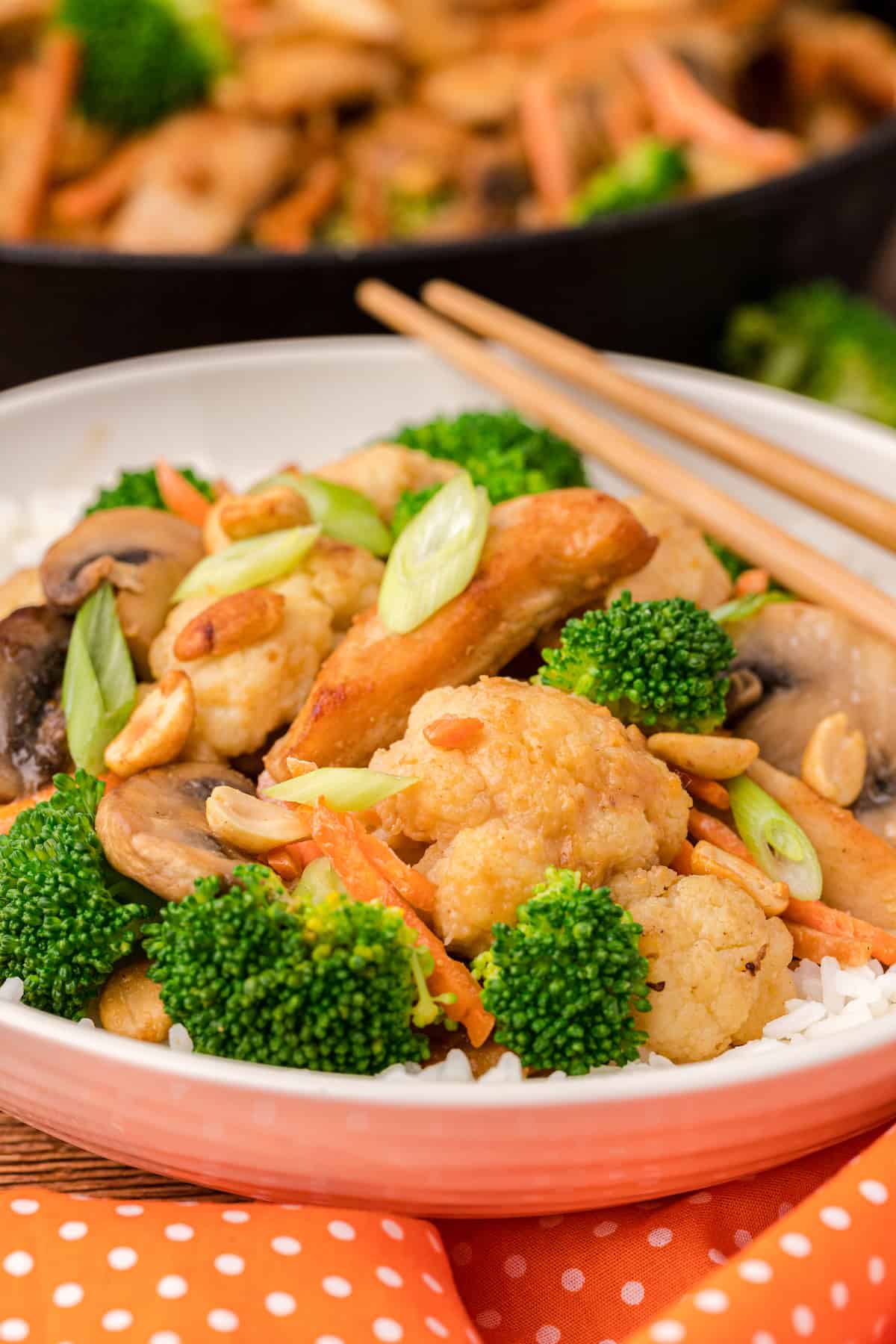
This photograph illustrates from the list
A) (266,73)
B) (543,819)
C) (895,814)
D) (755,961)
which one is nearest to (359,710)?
(543,819)

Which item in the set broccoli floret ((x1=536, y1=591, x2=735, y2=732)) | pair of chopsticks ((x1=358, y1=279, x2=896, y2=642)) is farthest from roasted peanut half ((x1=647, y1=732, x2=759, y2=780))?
pair of chopsticks ((x1=358, y1=279, x2=896, y2=642))

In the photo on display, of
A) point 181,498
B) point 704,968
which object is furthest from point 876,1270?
point 181,498

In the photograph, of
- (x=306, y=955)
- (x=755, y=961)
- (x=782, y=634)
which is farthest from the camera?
(x=782, y=634)

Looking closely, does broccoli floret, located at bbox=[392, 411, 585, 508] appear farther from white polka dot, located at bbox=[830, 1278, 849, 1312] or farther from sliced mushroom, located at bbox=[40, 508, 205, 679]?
white polka dot, located at bbox=[830, 1278, 849, 1312]

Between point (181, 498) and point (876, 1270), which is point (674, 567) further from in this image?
point (876, 1270)

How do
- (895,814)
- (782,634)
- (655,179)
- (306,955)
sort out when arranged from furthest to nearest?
1. (655,179)
2. (782,634)
3. (895,814)
4. (306,955)

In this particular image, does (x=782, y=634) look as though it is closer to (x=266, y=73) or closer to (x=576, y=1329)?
(x=576, y=1329)

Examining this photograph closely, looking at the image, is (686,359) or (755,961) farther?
(686,359)
